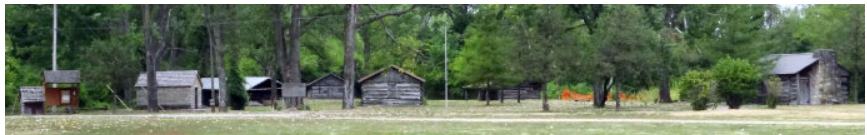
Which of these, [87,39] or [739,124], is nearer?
[739,124]

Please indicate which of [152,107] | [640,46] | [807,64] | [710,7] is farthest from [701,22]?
[152,107]

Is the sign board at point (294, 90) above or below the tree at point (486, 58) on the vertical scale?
below

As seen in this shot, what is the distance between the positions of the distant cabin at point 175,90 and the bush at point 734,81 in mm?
25916

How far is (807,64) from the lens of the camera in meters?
58.0

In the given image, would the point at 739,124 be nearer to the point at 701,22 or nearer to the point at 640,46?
the point at 640,46

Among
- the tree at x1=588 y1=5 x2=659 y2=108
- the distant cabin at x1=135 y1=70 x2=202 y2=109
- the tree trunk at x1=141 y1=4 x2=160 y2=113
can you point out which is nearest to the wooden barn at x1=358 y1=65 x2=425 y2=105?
the distant cabin at x1=135 y1=70 x2=202 y2=109

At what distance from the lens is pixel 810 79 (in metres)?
58.1

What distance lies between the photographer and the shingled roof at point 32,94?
155 feet

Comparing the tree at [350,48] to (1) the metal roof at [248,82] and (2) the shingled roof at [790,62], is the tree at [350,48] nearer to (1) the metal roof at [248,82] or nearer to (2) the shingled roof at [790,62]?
(1) the metal roof at [248,82]

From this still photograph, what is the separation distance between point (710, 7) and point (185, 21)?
2930 centimetres

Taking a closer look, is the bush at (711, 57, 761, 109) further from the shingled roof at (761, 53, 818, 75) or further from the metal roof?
the metal roof

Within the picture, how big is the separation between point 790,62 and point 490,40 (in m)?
15.8

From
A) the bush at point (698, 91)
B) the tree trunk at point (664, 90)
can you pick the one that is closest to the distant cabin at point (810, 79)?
the tree trunk at point (664, 90)

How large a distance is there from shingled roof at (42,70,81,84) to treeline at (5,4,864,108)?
132 cm
